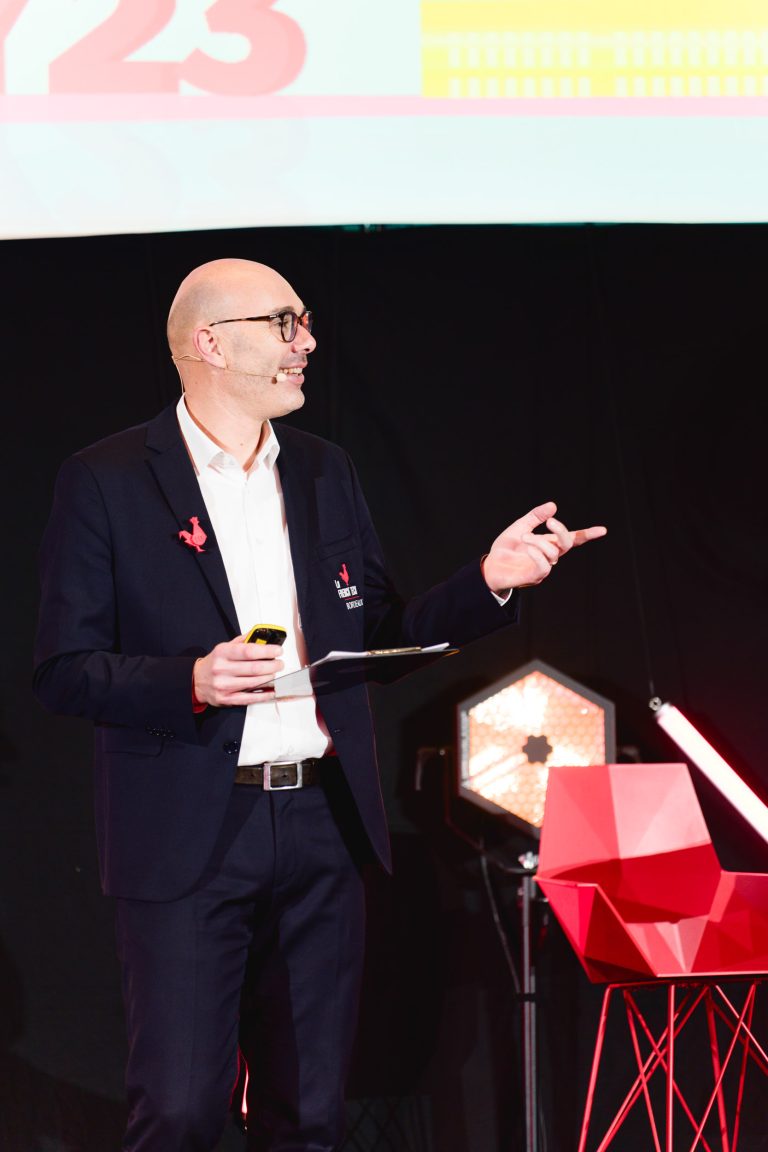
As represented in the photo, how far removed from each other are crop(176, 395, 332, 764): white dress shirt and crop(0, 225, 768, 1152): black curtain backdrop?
1.05 m

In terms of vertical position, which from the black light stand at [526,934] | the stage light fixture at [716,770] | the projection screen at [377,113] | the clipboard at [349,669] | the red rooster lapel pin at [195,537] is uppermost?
the projection screen at [377,113]

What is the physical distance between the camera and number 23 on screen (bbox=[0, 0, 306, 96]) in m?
2.89

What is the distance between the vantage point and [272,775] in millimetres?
2029

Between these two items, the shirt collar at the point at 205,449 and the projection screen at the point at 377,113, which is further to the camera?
the projection screen at the point at 377,113

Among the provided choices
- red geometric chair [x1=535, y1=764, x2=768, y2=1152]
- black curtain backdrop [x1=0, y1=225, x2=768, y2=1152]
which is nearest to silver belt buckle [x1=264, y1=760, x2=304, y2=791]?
red geometric chair [x1=535, y1=764, x2=768, y2=1152]

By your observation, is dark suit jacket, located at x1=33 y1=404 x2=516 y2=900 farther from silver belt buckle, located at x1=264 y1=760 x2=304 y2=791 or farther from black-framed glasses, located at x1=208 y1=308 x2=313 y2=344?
black-framed glasses, located at x1=208 y1=308 x2=313 y2=344

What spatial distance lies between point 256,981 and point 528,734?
1.05 meters

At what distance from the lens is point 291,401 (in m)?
2.16

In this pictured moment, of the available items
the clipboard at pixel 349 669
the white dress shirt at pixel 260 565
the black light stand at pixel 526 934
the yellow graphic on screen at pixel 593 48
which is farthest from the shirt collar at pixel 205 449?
the yellow graphic on screen at pixel 593 48

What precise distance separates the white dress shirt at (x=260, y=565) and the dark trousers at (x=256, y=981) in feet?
0.28

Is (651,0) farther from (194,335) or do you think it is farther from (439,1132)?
(439,1132)

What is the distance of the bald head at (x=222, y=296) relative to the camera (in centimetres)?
217

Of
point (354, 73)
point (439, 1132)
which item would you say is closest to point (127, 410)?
point (354, 73)

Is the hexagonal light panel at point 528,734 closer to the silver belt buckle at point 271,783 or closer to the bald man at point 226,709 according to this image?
the bald man at point 226,709
